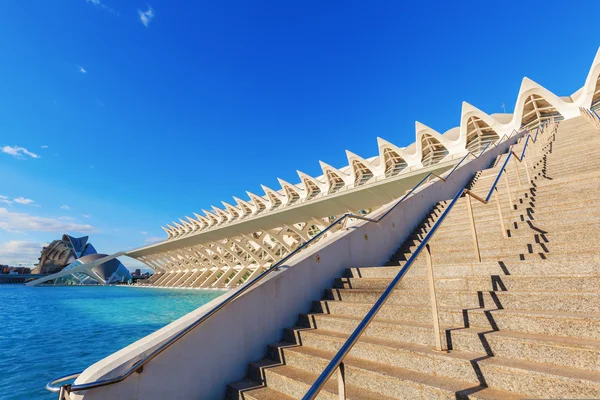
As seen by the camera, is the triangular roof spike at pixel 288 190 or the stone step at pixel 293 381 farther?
the triangular roof spike at pixel 288 190

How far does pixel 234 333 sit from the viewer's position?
290cm

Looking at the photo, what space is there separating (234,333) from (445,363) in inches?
76.1

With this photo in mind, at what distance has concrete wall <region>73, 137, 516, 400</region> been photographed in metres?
2.20

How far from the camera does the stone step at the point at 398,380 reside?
1746 millimetres

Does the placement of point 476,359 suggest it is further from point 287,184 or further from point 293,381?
point 287,184

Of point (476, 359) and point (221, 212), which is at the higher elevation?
point (221, 212)

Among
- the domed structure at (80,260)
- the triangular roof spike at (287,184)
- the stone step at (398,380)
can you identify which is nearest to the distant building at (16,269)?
the domed structure at (80,260)

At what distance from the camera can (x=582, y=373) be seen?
1626 millimetres

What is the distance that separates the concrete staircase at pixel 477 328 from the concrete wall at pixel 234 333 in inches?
6.3

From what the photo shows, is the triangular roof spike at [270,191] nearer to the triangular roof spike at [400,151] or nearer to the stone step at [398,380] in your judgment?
the triangular roof spike at [400,151]

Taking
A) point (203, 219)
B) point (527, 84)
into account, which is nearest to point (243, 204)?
point (203, 219)

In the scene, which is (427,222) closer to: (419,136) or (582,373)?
(582,373)

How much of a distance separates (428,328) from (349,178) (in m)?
34.6

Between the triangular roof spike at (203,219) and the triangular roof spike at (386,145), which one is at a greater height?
the triangular roof spike at (386,145)
